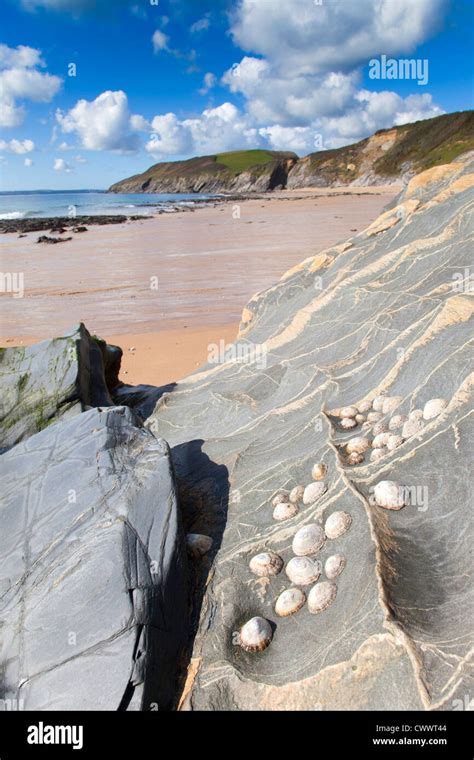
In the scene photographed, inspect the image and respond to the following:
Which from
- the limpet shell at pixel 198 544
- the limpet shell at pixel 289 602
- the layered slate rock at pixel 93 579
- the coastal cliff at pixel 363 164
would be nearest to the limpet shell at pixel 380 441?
the limpet shell at pixel 289 602

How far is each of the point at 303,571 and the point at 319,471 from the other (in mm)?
899

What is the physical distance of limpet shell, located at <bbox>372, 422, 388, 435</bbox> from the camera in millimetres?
4120

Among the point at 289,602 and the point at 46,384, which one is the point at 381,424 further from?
the point at 46,384

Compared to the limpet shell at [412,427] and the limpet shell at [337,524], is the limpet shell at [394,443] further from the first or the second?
the limpet shell at [337,524]

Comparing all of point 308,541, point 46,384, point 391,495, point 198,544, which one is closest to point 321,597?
point 308,541

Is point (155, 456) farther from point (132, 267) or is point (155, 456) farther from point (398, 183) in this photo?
point (398, 183)

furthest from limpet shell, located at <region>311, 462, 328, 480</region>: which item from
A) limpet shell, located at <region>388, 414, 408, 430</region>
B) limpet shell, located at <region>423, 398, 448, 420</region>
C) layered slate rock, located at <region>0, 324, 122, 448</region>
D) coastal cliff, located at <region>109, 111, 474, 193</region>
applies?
coastal cliff, located at <region>109, 111, 474, 193</region>

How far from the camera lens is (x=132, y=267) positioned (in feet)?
75.4

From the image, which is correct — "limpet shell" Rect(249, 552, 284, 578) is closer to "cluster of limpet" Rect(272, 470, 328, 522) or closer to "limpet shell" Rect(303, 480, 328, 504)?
"cluster of limpet" Rect(272, 470, 328, 522)

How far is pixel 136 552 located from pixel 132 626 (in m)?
0.48

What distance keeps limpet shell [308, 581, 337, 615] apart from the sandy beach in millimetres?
7367

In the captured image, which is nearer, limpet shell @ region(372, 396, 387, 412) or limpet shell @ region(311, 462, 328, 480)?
limpet shell @ region(311, 462, 328, 480)

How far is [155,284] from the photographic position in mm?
18922

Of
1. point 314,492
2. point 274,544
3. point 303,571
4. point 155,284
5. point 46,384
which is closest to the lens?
point 303,571
